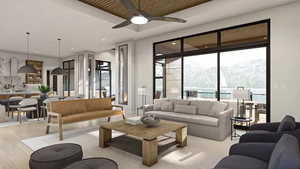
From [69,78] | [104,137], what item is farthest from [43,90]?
[69,78]

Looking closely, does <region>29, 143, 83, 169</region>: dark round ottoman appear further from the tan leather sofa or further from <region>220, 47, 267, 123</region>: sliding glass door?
<region>220, 47, 267, 123</region>: sliding glass door

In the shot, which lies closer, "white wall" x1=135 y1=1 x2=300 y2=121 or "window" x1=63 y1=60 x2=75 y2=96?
"white wall" x1=135 y1=1 x2=300 y2=121

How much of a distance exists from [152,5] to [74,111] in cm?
377

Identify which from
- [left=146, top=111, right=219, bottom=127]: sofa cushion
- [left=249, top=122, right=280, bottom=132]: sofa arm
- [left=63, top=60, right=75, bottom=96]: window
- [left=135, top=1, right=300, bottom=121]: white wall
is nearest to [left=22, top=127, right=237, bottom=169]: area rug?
[left=146, top=111, right=219, bottom=127]: sofa cushion

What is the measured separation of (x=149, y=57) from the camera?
661cm

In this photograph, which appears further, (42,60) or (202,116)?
(42,60)

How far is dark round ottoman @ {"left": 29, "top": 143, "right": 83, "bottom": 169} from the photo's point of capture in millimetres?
2074

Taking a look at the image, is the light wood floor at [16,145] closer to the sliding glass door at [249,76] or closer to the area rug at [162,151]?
the area rug at [162,151]

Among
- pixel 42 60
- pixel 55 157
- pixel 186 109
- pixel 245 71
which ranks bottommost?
pixel 55 157

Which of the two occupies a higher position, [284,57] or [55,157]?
[284,57]

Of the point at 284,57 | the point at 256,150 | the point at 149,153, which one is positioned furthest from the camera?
the point at 284,57

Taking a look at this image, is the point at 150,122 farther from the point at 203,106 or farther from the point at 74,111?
the point at 74,111

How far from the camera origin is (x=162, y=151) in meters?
3.00

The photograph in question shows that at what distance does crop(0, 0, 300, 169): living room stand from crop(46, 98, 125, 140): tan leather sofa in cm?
3
